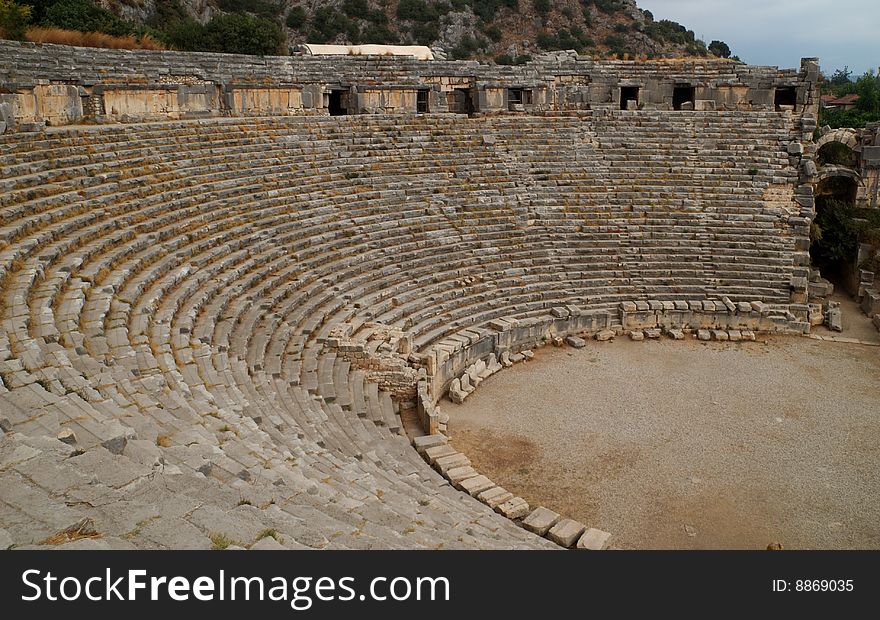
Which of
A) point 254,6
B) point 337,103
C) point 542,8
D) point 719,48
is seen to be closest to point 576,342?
point 337,103

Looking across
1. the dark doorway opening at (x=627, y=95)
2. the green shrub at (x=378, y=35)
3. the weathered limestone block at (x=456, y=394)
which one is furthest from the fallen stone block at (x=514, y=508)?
the green shrub at (x=378, y=35)

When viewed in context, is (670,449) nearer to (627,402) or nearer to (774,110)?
(627,402)

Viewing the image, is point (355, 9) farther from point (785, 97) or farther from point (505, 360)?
point (505, 360)

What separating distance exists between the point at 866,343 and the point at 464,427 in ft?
29.6

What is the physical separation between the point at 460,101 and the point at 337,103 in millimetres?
3331

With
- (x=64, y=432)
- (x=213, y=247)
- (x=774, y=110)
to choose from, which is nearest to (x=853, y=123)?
(x=774, y=110)

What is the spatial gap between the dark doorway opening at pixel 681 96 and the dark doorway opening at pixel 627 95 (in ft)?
3.32

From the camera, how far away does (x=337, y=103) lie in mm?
19250

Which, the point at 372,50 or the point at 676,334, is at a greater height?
the point at 372,50

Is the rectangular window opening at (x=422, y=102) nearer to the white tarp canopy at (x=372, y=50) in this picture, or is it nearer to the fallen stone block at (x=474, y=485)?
the white tarp canopy at (x=372, y=50)

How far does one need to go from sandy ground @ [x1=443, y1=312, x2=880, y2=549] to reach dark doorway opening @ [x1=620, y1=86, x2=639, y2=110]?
852cm

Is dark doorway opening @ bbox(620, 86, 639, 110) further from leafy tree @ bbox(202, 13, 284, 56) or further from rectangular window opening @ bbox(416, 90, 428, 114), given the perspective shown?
leafy tree @ bbox(202, 13, 284, 56)

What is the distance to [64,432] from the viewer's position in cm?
524

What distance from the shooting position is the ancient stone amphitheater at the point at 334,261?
5.51 m
